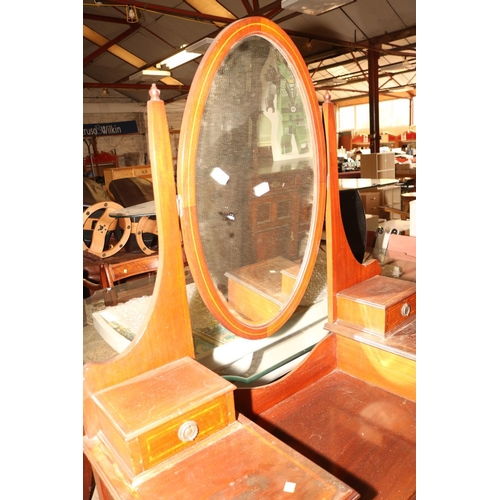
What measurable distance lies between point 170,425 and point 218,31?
648 cm

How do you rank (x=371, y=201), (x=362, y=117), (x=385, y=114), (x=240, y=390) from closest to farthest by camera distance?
(x=240, y=390), (x=371, y=201), (x=385, y=114), (x=362, y=117)

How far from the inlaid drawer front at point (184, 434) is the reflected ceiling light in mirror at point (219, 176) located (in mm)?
425

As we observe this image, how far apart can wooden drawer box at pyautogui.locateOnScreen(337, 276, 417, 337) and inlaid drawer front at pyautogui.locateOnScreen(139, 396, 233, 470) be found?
508 mm

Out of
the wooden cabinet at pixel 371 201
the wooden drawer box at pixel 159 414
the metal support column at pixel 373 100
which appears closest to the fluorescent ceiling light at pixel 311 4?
the wooden cabinet at pixel 371 201

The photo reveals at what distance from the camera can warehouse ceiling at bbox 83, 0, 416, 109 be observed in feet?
16.0

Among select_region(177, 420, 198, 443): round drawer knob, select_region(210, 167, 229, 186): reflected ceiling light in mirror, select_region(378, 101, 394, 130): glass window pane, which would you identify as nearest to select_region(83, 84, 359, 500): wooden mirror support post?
select_region(177, 420, 198, 443): round drawer knob

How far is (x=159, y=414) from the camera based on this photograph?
689mm

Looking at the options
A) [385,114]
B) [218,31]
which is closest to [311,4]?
[218,31]

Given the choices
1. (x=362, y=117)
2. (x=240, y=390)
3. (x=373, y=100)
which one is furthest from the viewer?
(x=362, y=117)

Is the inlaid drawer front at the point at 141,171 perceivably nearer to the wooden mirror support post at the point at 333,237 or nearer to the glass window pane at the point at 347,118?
the wooden mirror support post at the point at 333,237

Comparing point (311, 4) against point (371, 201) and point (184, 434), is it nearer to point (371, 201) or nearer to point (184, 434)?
point (371, 201)
